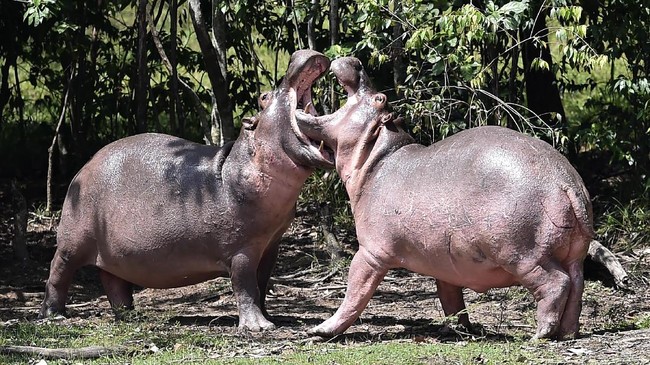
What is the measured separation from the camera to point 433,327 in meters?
7.52

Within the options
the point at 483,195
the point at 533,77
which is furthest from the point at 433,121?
the point at 483,195

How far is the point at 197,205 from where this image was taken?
761cm

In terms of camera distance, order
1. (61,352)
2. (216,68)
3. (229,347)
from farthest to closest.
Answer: (216,68)
(229,347)
(61,352)

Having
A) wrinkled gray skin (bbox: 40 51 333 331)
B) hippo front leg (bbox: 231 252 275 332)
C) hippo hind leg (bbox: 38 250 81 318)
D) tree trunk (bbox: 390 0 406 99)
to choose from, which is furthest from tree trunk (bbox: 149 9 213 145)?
hippo front leg (bbox: 231 252 275 332)

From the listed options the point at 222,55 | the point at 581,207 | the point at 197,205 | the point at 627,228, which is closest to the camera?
the point at 581,207

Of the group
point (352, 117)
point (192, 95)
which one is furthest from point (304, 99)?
point (192, 95)

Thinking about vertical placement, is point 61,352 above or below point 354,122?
below

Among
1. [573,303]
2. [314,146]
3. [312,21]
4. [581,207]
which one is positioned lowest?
[573,303]

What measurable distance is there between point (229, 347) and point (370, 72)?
410 centimetres

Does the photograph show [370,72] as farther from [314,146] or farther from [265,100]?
[314,146]

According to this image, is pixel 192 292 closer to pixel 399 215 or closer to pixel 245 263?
pixel 245 263

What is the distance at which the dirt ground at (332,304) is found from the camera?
679cm

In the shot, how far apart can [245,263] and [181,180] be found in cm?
71

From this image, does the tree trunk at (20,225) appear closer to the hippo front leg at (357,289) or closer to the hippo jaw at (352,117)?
the hippo jaw at (352,117)
